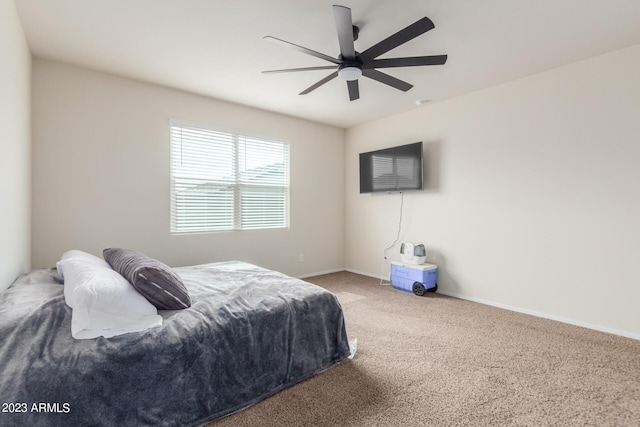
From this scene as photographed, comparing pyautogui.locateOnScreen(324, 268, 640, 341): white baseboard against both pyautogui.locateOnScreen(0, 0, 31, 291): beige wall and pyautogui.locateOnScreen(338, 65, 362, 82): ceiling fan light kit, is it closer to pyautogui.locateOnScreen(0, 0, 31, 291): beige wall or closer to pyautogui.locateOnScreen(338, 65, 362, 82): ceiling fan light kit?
pyautogui.locateOnScreen(338, 65, 362, 82): ceiling fan light kit

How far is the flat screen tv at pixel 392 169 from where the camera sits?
13.6 feet

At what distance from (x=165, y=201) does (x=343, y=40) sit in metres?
2.74

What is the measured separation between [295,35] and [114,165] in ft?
7.82

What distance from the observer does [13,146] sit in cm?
215

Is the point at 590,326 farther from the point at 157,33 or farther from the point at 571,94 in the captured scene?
the point at 157,33

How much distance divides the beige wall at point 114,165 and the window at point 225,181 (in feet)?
0.40

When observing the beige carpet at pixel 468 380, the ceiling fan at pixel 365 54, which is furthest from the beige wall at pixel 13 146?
the beige carpet at pixel 468 380

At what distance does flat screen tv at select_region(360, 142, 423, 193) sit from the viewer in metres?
4.16

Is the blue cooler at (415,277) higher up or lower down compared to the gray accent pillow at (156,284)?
lower down

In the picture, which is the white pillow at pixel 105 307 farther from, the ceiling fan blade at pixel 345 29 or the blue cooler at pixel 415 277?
the blue cooler at pixel 415 277

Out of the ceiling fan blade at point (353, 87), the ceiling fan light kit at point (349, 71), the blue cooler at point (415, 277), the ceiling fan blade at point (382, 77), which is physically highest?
the ceiling fan blade at point (382, 77)

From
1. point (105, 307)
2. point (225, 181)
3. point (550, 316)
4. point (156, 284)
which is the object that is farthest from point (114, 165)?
point (550, 316)

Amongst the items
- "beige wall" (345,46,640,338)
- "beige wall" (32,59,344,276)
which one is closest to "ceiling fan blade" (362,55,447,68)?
"beige wall" (345,46,640,338)

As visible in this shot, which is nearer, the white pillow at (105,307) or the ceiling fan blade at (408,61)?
the white pillow at (105,307)
